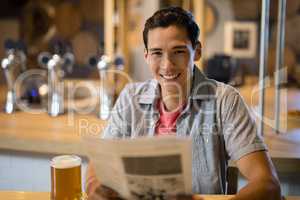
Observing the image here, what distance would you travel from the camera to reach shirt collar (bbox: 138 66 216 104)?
1.10 metres

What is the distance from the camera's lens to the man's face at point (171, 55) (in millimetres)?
1033

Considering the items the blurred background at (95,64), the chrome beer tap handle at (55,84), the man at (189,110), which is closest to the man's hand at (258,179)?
the man at (189,110)

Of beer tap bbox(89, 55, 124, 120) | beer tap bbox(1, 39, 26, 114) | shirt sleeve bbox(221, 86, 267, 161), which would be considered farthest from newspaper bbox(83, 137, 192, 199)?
beer tap bbox(1, 39, 26, 114)

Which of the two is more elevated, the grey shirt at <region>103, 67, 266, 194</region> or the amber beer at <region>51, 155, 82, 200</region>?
the grey shirt at <region>103, 67, 266, 194</region>

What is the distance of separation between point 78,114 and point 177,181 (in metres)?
1.16

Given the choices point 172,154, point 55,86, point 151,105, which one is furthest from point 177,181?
point 55,86

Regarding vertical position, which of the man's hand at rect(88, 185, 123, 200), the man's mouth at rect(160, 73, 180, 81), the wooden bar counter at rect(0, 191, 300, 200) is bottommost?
the wooden bar counter at rect(0, 191, 300, 200)

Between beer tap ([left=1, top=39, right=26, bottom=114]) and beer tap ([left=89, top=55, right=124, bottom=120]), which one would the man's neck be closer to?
beer tap ([left=89, top=55, right=124, bottom=120])

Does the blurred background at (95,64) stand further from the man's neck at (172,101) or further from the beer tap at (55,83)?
the man's neck at (172,101)

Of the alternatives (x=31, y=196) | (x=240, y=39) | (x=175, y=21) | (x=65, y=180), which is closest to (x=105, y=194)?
(x=65, y=180)

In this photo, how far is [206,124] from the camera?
109cm

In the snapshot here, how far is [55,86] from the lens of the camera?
1.79 metres

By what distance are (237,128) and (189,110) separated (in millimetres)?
153

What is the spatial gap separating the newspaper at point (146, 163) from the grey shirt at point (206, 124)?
33cm
